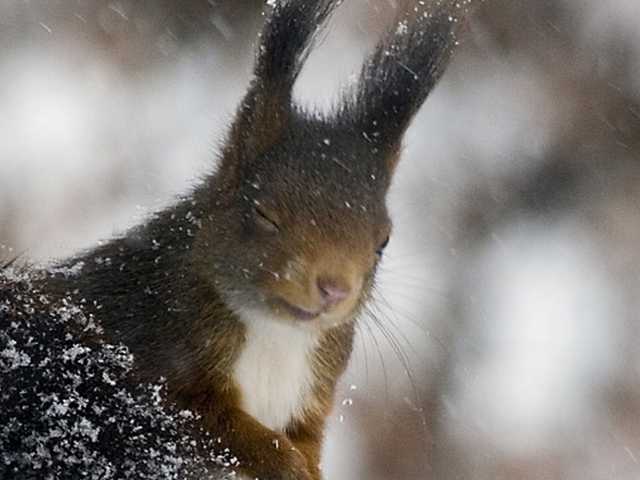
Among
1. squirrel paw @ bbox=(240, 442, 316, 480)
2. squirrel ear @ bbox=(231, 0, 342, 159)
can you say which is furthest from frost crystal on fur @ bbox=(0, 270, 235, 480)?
squirrel ear @ bbox=(231, 0, 342, 159)

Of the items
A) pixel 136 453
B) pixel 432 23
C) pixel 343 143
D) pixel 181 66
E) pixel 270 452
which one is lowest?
pixel 181 66

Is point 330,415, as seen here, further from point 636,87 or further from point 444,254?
point 636,87

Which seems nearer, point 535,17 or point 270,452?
point 270,452

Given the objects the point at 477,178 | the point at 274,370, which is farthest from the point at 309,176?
the point at 477,178

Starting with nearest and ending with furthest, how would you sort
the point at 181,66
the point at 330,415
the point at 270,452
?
the point at 270,452
the point at 330,415
the point at 181,66

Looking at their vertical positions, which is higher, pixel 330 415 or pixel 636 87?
pixel 636 87

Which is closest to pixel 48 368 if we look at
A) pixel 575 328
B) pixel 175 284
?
pixel 175 284

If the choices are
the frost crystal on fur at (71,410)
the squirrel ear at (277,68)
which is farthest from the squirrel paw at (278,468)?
the squirrel ear at (277,68)

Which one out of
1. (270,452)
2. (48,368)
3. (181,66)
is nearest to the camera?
(48,368)
